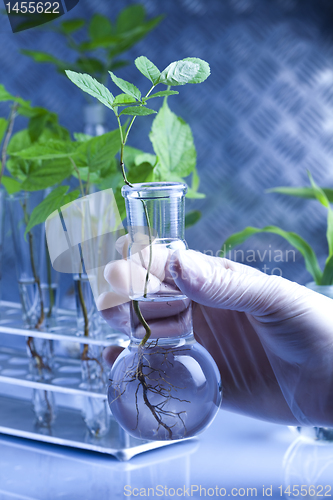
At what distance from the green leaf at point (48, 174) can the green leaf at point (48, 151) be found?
0.08 ft

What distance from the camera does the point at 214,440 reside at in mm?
656

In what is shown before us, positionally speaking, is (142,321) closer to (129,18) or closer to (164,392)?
(164,392)

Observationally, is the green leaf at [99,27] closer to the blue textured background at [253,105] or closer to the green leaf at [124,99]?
the blue textured background at [253,105]

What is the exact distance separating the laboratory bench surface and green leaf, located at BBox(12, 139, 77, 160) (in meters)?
0.40

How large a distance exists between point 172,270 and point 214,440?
0.40 meters

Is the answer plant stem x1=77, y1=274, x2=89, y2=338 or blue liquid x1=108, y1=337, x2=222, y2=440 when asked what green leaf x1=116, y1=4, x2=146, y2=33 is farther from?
blue liquid x1=108, y1=337, x2=222, y2=440

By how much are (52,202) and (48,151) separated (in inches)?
2.6

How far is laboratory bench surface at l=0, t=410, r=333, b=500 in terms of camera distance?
1.74 ft

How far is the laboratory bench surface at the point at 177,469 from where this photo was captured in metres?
0.53

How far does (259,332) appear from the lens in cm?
49

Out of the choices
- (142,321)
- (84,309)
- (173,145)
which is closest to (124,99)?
(142,321)

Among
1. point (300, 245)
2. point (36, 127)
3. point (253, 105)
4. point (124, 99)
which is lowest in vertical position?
point (300, 245)

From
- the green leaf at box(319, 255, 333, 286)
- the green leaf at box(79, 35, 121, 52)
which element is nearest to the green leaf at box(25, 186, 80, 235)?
the green leaf at box(319, 255, 333, 286)

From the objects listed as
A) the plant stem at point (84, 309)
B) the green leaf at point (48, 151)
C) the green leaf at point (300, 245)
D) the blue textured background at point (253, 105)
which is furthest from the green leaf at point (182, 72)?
the blue textured background at point (253, 105)
